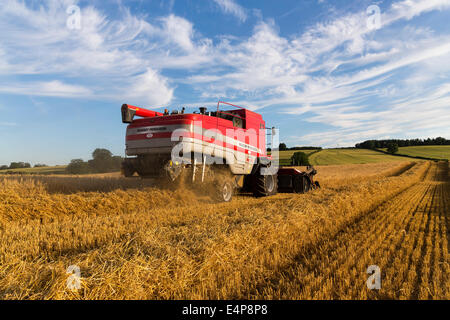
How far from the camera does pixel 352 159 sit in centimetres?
5369

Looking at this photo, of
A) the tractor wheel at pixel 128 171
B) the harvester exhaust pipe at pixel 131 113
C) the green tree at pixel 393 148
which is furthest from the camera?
the green tree at pixel 393 148

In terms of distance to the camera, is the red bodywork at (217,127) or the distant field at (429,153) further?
the distant field at (429,153)

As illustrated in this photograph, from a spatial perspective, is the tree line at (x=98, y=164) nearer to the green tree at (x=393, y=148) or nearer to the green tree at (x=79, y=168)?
the green tree at (x=79, y=168)

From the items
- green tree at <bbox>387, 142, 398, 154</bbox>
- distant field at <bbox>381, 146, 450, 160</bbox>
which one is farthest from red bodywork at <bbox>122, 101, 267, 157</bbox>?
green tree at <bbox>387, 142, 398, 154</bbox>

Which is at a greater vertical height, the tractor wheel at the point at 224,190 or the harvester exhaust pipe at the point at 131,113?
the harvester exhaust pipe at the point at 131,113

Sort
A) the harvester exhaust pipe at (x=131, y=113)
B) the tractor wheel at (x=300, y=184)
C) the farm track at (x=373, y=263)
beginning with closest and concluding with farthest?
1. the farm track at (x=373, y=263)
2. the harvester exhaust pipe at (x=131, y=113)
3. the tractor wheel at (x=300, y=184)

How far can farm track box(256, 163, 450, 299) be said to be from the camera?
9.21 feet

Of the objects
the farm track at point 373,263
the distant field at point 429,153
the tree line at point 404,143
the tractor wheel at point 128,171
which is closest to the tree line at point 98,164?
the tractor wheel at point 128,171

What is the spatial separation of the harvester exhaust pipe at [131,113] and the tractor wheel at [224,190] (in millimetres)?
3064

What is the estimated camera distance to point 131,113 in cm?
798

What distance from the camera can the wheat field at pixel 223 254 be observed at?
260 cm

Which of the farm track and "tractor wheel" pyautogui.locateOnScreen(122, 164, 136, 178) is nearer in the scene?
the farm track

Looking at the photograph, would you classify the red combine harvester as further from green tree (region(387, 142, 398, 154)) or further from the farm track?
green tree (region(387, 142, 398, 154))
